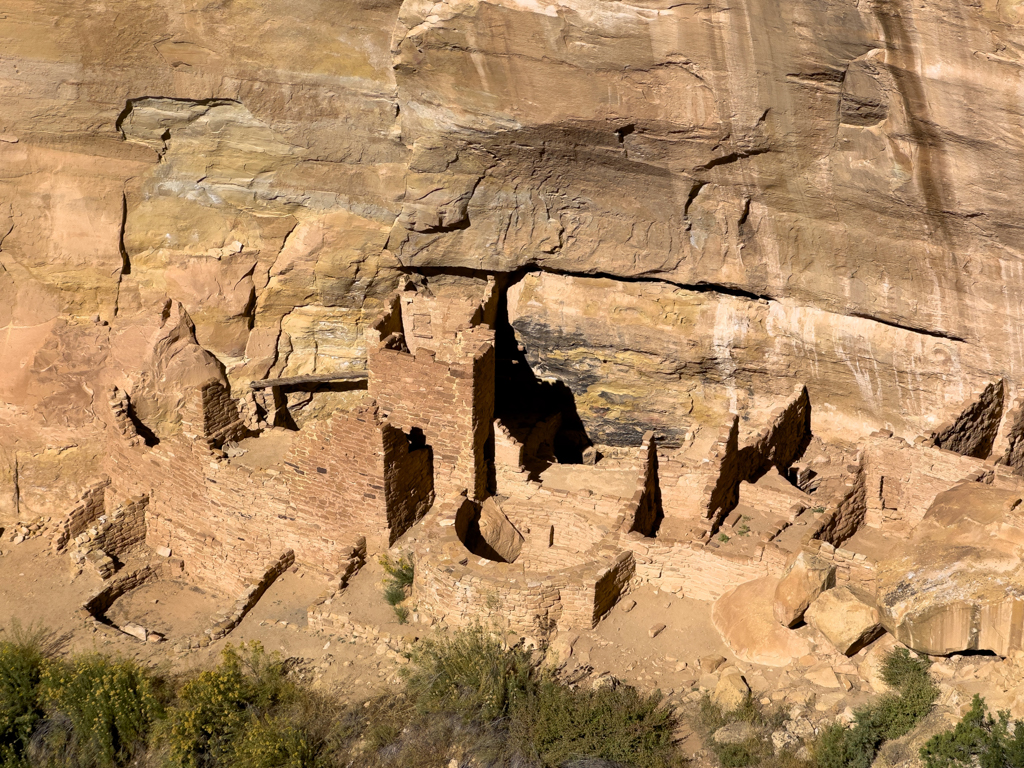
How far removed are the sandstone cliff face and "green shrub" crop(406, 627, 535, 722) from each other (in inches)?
238

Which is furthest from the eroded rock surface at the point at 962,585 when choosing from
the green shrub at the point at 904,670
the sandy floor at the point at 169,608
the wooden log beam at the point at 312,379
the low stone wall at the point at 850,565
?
the wooden log beam at the point at 312,379

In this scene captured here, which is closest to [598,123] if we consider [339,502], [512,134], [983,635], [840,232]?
[512,134]

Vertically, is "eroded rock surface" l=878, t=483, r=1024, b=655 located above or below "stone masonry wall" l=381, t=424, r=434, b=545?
above

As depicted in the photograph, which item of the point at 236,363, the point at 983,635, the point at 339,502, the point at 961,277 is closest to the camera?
the point at 983,635

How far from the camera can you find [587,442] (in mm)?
21234

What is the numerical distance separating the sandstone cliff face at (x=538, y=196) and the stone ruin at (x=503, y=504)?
3.29ft

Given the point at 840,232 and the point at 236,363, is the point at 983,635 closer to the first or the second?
the point at 840,232

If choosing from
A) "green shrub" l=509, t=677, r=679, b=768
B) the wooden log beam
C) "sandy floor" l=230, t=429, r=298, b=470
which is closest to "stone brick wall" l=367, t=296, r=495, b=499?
"sandy floor" l=230, t=429, r=298, b=470

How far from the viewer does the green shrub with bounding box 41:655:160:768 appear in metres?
15.8

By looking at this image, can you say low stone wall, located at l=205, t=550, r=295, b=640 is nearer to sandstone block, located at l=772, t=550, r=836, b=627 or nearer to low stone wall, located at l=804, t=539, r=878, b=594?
sandstone block, located at l=772, t=550, r=836, b=627

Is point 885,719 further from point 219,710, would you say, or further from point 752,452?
point 219,710

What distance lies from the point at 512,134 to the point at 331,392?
21.5ft

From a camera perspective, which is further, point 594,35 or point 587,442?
point 587,442

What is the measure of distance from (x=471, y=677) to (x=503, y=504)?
347 cm
